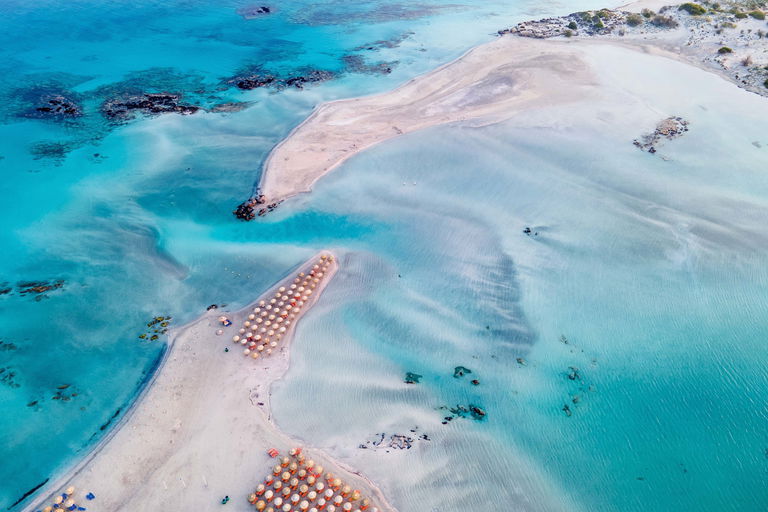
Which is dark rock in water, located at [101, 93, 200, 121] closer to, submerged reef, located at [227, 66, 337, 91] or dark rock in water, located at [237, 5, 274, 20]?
submerged reef, located at [227, 66, 337, 91]

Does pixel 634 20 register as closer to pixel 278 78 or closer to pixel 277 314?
pixel 278 78

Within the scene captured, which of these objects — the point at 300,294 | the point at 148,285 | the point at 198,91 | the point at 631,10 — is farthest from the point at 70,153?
the point at 631,10

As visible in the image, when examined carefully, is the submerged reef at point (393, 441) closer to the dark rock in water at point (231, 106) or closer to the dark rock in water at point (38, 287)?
the dark rock in water at point (38, 287)

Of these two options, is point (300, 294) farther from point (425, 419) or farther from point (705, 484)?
point (705, 484)

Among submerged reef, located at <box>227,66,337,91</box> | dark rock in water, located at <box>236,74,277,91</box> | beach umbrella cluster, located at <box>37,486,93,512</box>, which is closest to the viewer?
beach umbrella cluster, located at <box>37,486,93,512</box>

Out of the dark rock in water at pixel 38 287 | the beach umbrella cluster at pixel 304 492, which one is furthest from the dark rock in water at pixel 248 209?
the beach umbrella cluster at pixel 304 492

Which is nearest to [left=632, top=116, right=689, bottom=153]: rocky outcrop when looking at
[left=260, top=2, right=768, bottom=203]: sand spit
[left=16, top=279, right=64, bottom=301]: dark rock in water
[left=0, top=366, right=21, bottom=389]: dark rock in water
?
[left=260, top=2, right=768, bottom=203]: sand spit
